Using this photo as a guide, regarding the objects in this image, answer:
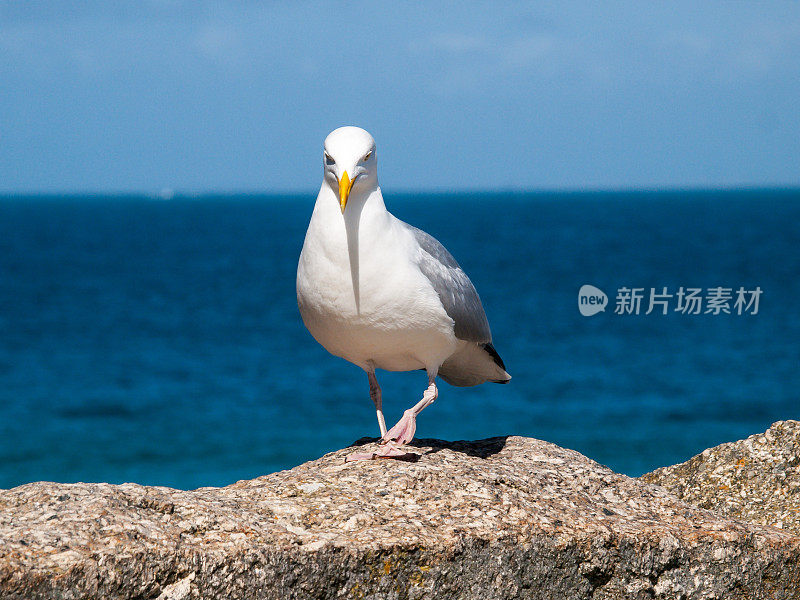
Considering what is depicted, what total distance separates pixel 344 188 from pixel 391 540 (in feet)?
6.67

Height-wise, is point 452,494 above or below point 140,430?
above

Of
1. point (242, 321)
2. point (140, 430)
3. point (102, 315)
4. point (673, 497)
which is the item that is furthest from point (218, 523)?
point (102, 315)

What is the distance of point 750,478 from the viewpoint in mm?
6129

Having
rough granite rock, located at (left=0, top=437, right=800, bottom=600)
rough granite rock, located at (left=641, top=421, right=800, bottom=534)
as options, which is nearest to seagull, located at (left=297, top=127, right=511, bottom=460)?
rough granite rock, located at (left=0, top=437, right=800, bottom=600)

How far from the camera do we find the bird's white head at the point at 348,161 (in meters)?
5.65

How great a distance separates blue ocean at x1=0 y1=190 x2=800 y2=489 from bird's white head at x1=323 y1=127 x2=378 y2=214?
407 inches

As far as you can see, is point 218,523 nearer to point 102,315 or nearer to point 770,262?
point 102,315

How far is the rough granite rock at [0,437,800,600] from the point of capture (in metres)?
3.98

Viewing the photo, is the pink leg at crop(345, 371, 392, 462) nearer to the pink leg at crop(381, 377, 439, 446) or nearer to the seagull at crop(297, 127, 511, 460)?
the seagull at crop(297, 127, 511, 460)

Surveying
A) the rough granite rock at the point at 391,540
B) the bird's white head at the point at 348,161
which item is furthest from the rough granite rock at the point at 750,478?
the bird's white head at the point at 348,161

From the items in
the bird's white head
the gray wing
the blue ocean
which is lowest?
the blue ocean

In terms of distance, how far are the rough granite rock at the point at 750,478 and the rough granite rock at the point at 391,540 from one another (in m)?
0.64

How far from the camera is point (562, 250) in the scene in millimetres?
67500

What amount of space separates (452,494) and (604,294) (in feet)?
140
